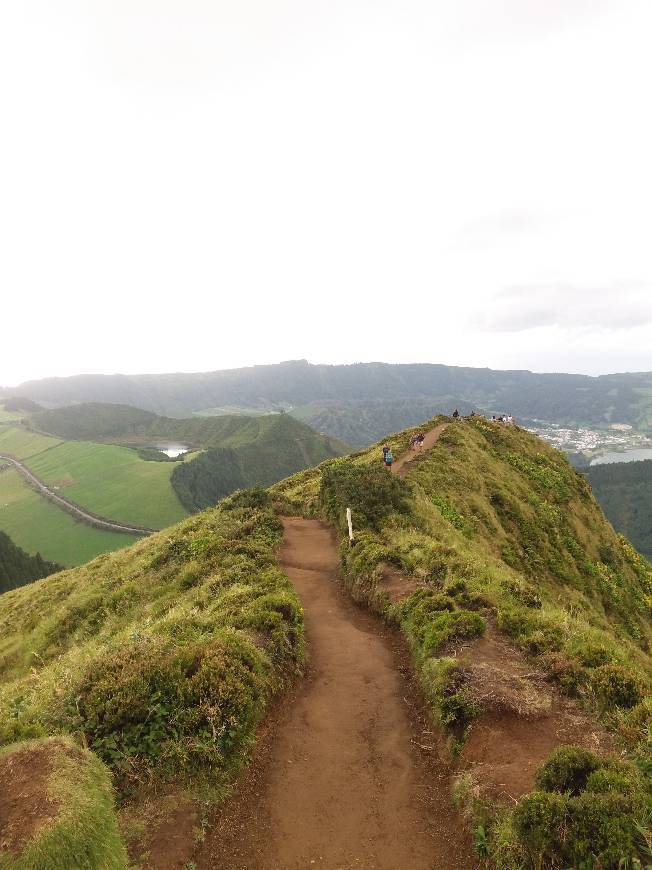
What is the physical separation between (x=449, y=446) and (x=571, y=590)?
51.9ft

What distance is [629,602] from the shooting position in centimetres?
3172

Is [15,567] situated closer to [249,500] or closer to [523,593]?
[249,500]

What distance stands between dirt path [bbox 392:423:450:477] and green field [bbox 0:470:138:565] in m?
103

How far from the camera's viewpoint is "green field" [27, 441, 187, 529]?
5861 inches

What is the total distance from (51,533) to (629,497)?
20599cm

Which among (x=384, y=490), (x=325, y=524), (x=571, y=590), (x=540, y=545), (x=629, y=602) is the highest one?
(x=384, y=490)

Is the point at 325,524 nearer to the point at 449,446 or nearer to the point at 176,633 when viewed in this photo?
the point at 176,633

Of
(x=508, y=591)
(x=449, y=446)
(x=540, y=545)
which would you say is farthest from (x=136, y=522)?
(x=508, y=591)

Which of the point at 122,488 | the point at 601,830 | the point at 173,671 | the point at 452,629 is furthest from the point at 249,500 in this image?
the point at 122,488

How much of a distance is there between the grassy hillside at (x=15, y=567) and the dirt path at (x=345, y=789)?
257 feet

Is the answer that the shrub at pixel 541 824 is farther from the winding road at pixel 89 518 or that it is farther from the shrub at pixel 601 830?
the winding road at pixel 89 518

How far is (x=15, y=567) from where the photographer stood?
2940 inches

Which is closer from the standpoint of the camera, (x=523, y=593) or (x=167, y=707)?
(x=167, y=707)

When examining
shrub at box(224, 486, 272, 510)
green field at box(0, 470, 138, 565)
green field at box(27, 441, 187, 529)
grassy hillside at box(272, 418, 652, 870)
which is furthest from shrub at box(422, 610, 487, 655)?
green field at box(27, 441, 187, 529)
